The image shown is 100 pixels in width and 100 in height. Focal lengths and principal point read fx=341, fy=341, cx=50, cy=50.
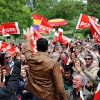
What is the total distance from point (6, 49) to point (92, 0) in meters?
40.4

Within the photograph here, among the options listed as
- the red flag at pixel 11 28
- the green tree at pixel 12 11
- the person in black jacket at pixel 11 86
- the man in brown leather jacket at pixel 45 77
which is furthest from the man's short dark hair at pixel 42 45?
the green tree at pixel 12 11

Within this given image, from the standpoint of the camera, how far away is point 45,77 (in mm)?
4988

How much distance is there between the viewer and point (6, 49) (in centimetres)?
1119

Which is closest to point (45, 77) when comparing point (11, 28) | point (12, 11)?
point (11, 28)

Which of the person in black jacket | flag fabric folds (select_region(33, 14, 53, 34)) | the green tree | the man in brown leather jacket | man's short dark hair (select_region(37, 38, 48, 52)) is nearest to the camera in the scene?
the person in black jacket

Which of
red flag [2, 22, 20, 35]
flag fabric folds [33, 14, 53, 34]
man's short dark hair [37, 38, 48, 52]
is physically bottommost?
red flag [2, 22, 20, 35]

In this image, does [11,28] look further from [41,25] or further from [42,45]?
[42,45]

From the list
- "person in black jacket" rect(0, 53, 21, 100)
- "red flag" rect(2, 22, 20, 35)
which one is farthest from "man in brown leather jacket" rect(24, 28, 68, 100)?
"red flag" rect(2, 22, 20, 35)

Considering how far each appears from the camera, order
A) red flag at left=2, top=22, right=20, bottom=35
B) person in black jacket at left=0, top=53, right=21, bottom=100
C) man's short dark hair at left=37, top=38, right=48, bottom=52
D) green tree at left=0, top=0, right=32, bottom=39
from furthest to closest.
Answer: green tree at left=0, top=0, right=32, bottom=39 → red flag at left=2, top=22, right=20, bottom=35 → man's short dark hair at left=37, top=38, right=48, bottom=52 → person in black jacket at left=0, top=53, right=21, bottom=100

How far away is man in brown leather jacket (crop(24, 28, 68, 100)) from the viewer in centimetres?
493

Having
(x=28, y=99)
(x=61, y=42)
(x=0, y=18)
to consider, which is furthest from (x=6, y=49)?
(x=0, y=18)

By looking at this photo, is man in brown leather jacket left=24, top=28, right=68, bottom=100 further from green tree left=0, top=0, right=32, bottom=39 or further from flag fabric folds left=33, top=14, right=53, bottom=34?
green tree left=0, top=0, right=32, bottom=39

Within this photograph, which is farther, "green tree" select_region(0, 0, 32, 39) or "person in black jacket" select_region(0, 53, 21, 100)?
"green tree" select_region(0, 0, 32, 39)

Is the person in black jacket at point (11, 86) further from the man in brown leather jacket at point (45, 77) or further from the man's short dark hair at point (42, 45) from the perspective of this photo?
the man's short dark hair at point (42, 45)
